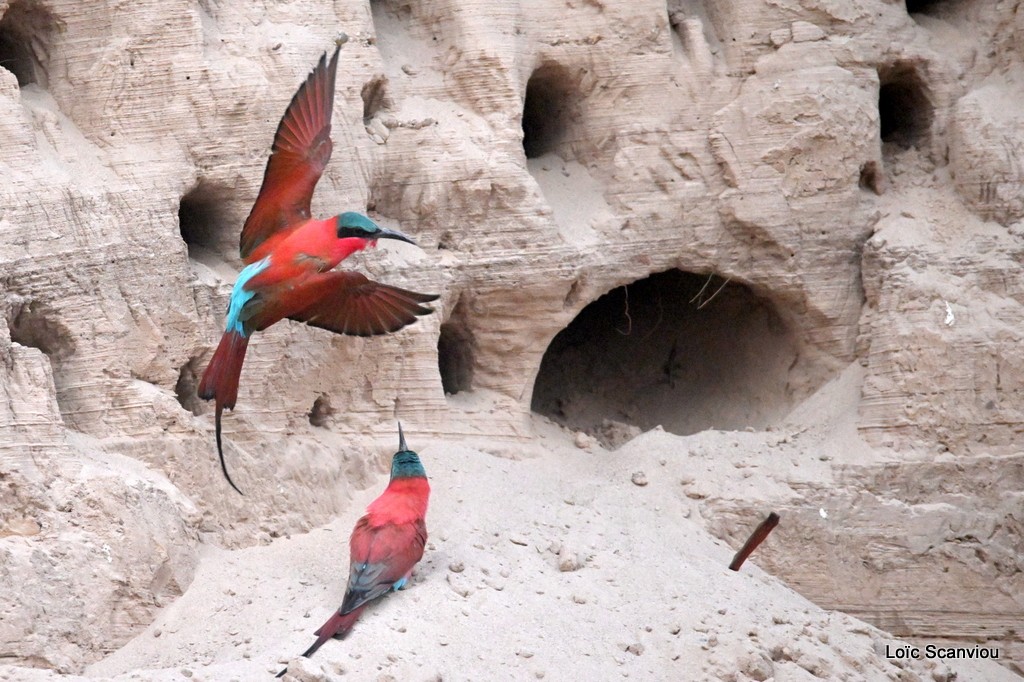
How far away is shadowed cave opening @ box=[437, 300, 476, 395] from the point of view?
29.7 ft

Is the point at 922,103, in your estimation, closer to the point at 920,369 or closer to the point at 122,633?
the point at 920,369

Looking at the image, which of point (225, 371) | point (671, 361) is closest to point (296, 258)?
point (225, 371)

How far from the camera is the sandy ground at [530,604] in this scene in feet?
22.4

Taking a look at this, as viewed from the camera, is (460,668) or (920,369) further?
(920,369)

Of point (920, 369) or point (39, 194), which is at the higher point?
point (39, 194)

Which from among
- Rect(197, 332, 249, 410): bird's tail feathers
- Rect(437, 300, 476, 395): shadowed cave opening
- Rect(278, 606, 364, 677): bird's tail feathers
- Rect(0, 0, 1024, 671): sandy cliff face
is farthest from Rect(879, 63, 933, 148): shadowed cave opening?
Rect(278, 606, 364, 677): bird's tail feathers

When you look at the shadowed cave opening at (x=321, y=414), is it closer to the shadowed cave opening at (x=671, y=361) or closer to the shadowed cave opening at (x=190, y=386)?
the shadowed cave opening at (x=190, y=386)

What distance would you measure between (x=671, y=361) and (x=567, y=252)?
1.59m

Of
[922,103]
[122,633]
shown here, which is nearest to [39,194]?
[122,633]

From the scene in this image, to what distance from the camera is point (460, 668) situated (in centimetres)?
680

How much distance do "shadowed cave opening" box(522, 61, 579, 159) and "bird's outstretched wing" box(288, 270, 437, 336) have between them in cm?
243

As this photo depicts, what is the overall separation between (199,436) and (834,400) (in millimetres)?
3702

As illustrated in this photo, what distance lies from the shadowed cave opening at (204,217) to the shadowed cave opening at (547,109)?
2055mm

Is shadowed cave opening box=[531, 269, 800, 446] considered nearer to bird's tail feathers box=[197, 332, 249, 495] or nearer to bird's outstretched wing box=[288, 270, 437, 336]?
bird's outstretched wing box=[288, 270, 437, 336]
